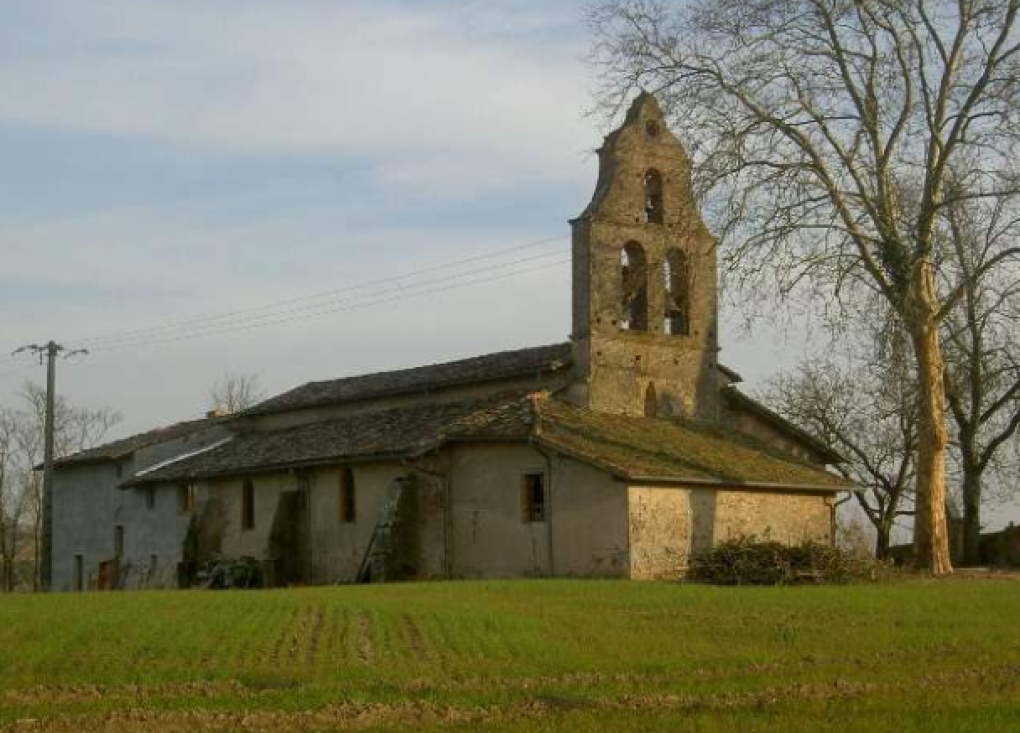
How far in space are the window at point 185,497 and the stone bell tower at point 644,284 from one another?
16.1 meters

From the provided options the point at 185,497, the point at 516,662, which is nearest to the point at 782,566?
the point at 516,662

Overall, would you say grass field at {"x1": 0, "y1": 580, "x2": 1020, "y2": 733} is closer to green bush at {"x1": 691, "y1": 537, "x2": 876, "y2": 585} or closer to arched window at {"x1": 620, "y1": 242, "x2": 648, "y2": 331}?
green bush at {"x1": 691, "y1": 537, "x2": 876, "y2": 585}

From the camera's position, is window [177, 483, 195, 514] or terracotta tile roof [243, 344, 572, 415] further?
window [177, 483, 195, 514]

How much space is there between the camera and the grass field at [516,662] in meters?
13.9

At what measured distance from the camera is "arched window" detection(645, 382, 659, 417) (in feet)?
136

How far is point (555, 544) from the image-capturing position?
118 ft

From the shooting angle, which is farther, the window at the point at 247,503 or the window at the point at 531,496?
the window at the point at 247,503

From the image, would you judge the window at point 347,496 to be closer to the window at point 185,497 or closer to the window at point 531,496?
the window at point 531,496

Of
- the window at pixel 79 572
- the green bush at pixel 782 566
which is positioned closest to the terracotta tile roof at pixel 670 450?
the green bush at pixel 782 566

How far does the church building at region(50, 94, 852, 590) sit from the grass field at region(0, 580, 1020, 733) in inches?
345

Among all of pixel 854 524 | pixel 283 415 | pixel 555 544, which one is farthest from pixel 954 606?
pixel 283 415

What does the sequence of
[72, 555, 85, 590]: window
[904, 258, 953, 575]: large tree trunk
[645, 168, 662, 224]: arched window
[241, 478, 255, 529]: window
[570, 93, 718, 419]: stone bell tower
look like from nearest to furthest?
[904, 258, 953, 575]: large tree trunk
[570, 93, 718, 419]: stone bell tower
[645, 168, 662, 224]: arched window
[241, 478, 255, 529]: window
[72, 555, 85, 590]: window

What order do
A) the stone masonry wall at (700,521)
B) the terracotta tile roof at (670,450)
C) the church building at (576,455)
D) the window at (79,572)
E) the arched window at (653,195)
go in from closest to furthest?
the stone masonry wall at (700,521), the terracotta tile roof at (670,450), the church building at (576,455), the arched window at (653,195), the window at (79,572)

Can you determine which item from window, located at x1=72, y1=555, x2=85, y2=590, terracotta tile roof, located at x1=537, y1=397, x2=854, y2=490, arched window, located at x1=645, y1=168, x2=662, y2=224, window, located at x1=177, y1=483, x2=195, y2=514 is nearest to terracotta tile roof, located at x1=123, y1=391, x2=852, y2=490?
terracotta tile roof, located at x1=537, y1=397, x2=854, y2=490
